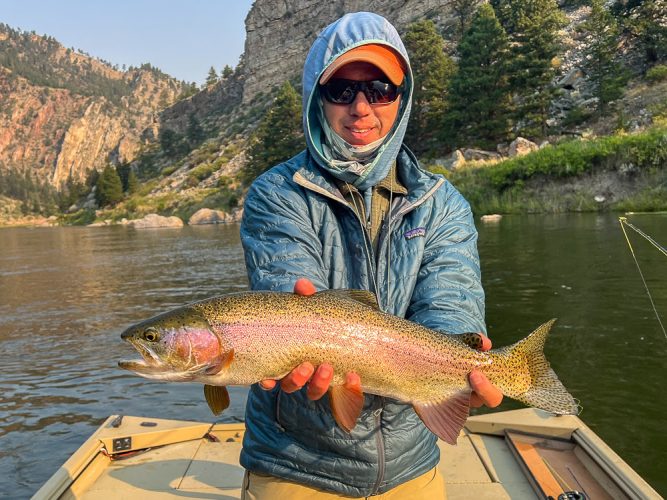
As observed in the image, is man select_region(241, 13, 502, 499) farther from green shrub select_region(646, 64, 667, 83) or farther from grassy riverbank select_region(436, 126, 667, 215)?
green shrub select_region(646, 64, 667, 83)

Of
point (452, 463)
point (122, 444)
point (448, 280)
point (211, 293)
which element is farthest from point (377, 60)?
point (211, 293)

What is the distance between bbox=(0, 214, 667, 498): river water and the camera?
25.6 ft

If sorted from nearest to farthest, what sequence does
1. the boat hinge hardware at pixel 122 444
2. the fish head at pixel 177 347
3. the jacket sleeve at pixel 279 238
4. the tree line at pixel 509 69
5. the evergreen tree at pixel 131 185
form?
the fish head at pixel 177 347 → the jacket sleeve at pixel 279 238 → the boat hinge hardware at pixel 122 444 → the tree line at pixel 509 69 → the evergreen tree at pixel 131 185

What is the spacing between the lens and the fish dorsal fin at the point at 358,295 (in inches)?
99.1

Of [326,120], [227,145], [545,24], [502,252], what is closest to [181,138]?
[227,145]

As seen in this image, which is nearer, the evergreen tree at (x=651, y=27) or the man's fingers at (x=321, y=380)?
the man's fingers at (x=321, y=380)

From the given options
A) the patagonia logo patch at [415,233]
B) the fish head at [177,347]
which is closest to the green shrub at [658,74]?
the patagonia logo patch at [415,233]

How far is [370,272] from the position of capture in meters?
2.76

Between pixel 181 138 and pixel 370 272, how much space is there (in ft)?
403

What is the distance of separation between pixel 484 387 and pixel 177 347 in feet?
4.64

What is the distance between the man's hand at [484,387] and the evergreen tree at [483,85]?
5064cm

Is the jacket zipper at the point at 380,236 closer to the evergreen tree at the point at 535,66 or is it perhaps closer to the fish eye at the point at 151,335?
the fish eye at the point at 151,335

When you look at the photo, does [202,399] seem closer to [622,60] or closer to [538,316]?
[538,316]

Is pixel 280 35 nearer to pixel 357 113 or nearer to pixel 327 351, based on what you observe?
pixel 357 113
